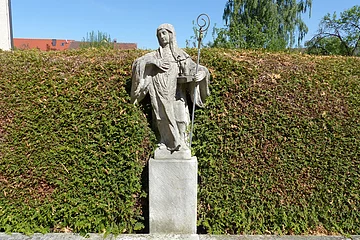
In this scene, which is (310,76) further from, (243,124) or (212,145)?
(212,145)

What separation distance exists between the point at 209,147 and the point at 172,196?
0.67m

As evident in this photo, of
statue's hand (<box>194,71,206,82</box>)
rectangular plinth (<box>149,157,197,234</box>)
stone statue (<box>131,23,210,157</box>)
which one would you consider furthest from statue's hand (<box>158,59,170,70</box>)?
rectangular plinth (<box>149,157,197,234</box>)

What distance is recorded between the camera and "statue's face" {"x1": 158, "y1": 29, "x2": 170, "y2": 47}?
89.7 inches

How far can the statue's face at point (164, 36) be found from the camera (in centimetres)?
228

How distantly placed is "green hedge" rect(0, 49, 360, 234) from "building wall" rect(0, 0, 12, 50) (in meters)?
8.60

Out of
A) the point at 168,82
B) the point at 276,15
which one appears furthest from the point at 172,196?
the point at 276,15

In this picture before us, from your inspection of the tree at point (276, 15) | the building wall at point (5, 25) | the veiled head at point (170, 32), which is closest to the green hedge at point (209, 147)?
→ the veiled head at point (170, 32)

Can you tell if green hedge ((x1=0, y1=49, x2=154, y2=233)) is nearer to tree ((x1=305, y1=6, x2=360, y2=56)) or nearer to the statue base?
the statue base

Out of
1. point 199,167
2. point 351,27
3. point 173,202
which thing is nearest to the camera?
point 173,202

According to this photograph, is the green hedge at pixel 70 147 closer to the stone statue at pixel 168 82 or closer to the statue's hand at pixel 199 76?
the stone statue at pixel 168 82

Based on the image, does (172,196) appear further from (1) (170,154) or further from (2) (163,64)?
(2) (163,64)

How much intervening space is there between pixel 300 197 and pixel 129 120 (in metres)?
2.13

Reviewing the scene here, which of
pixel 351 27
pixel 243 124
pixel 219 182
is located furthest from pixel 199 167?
pixel 351 27

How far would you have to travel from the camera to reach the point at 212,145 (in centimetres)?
261
